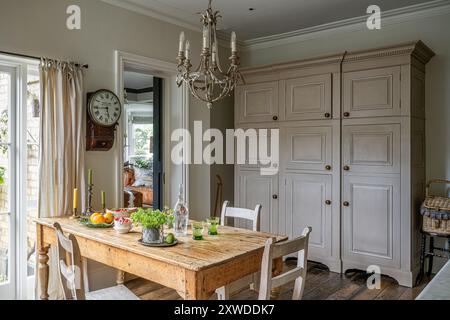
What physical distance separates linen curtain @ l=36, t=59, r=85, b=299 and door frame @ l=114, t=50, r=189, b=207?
39 centimetres

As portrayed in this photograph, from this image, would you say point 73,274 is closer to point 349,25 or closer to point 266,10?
point 266,10

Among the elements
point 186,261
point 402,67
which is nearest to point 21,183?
point 186,261

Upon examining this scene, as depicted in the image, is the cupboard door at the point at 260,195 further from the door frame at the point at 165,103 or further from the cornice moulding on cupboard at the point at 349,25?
the cornice moulding on cupboard at the point at 349,25

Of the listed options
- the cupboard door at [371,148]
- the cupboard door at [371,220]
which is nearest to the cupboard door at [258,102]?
the cupboard door at [371,148]

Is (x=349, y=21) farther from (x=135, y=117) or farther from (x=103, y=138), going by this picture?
(x=135, y=117)

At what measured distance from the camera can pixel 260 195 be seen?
416 cm

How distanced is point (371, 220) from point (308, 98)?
4.37ft

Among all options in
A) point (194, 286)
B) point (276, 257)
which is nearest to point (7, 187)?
point (194, 286)

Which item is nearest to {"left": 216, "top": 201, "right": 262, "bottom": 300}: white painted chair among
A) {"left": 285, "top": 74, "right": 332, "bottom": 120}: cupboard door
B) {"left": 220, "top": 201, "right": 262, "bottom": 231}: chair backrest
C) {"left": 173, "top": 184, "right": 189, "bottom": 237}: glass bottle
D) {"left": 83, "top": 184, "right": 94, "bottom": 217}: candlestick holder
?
{"left": 220, "top": 201, "right": 262, "bottom": 231}: chair backrest

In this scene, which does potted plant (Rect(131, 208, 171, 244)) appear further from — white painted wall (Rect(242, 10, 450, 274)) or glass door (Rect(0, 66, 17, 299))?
white painted wall (Rect(242, 10, 450, 274))

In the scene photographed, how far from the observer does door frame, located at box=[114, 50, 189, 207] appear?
3334mm

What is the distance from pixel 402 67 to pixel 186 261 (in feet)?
8.69

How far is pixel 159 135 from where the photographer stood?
3988 millimetres

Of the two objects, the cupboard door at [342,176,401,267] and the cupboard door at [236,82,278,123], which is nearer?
the cupboard door at [342,176,401,267]
